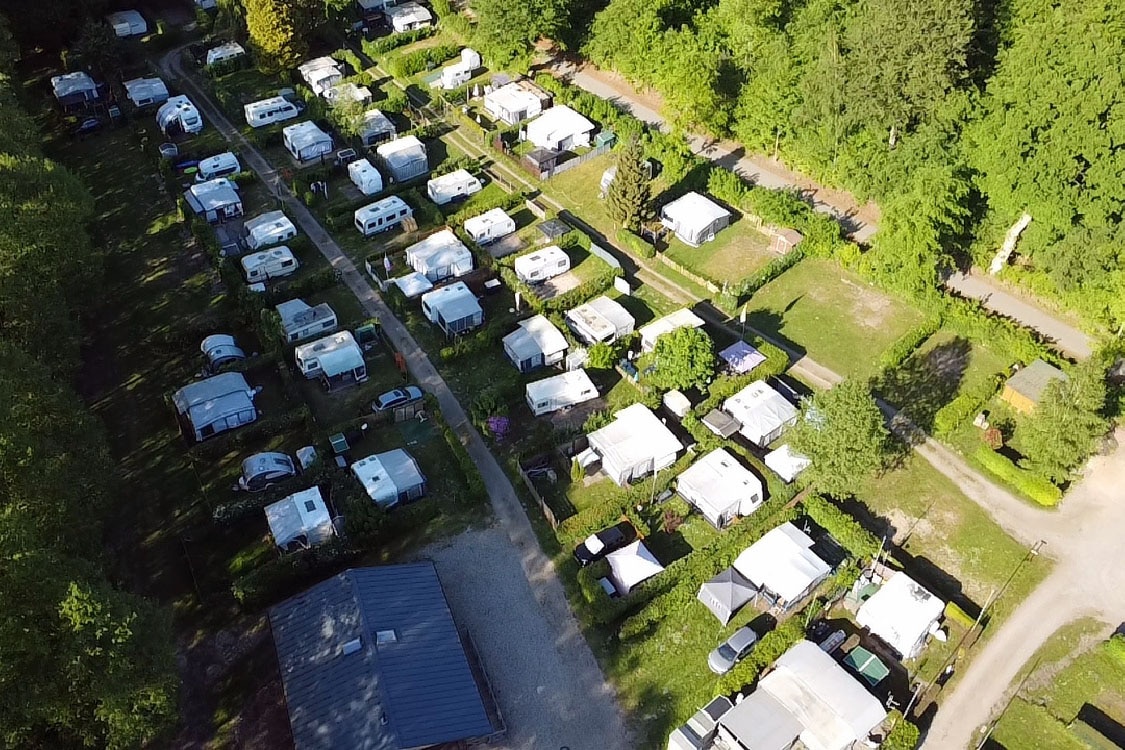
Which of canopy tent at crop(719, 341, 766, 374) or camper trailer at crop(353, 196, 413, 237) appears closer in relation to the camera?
canopy tent at crop(719, 341, 766, 374)

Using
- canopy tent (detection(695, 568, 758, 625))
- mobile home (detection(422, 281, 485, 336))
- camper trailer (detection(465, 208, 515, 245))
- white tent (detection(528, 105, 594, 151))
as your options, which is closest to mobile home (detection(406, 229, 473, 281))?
camper trailer (detection(465, 208, 515, 245))

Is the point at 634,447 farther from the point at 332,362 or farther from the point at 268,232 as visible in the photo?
the point at 268,232

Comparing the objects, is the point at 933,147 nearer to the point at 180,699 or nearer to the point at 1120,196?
the point at 1120,196

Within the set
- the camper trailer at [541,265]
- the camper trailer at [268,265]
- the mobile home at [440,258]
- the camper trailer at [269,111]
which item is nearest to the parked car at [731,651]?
the camper trailer at [541,265]

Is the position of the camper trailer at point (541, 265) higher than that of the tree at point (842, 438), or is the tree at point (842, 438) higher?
the tree at point (842, 438)

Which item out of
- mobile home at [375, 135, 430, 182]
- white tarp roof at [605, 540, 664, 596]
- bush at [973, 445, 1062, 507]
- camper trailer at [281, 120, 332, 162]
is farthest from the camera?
camper trailer at [281, 120, 332, 162]

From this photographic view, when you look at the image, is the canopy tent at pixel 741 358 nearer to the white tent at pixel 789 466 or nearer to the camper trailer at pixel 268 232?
the white tent at pixel 789 466

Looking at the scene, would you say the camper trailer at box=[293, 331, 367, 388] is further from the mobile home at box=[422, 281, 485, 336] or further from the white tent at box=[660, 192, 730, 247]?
the white tent at box=[660, 192, 730, 247]
